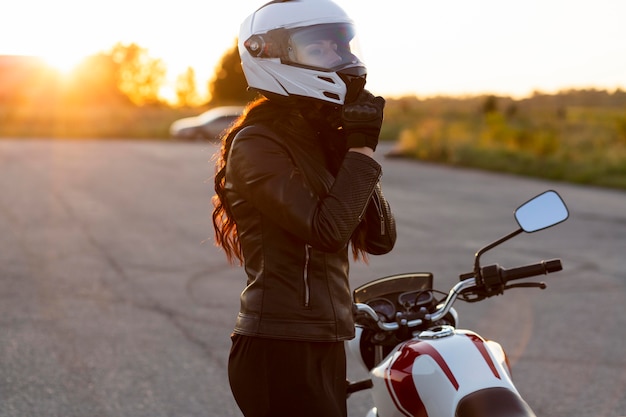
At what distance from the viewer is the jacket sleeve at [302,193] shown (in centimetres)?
230

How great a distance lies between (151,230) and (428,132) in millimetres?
16505

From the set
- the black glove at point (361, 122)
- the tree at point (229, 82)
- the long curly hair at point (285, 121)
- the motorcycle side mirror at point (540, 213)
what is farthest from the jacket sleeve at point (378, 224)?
the tree at point (229, 82)

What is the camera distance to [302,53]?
2578 mm

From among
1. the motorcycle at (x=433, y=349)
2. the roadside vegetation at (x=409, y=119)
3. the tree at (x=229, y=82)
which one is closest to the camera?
the motorcycle at (x=433, y=349)

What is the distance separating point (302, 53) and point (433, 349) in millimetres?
899

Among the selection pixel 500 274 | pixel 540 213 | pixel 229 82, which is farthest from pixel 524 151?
pixel 229 82

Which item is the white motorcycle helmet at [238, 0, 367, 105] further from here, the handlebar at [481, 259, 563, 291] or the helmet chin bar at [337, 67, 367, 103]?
the handlebar at [481, 259, 563, 291]

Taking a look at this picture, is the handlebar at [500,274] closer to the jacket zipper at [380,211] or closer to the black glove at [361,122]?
the jacket zipper at [380,211]

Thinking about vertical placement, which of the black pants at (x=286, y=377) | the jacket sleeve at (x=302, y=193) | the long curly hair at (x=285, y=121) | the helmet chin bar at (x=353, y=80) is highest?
the helmet chin bar at (x=353, y=80)

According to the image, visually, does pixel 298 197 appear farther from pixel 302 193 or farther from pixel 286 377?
pixel 286 377

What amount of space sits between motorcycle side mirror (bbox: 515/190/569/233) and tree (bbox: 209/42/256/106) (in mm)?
68056

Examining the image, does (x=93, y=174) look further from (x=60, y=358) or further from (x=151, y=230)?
(x=60, y=358)

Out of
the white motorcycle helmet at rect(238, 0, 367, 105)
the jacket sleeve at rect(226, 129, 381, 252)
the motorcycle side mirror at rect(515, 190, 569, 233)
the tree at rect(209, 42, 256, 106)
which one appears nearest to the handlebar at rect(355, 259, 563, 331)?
the motorcycle side mirror at rect(515, 190, 569, 233)

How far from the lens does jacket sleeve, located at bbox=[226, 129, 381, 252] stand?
2.30 meters
